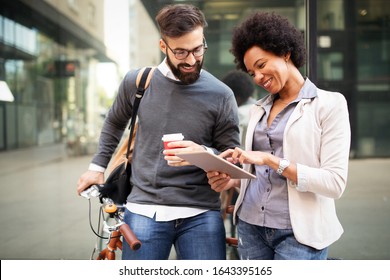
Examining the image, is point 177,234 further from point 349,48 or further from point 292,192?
point 349,48

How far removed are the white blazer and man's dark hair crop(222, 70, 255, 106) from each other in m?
1.51

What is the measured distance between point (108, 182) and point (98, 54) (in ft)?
7.99

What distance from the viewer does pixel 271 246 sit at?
1.77 m

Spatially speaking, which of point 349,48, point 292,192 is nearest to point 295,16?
point 349,48

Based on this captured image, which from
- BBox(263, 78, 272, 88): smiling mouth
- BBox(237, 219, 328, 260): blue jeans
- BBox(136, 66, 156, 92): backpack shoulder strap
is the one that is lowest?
BBox(237, 219, 328, 260): blue jeans

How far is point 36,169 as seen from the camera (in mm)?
4973

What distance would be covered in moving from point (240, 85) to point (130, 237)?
1.73 metres

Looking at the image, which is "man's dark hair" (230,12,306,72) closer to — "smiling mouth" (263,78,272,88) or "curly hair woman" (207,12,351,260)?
"curly hair woman" (207,12,351,260)

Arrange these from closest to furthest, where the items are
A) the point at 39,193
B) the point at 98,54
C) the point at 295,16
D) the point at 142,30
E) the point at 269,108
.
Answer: the point at 269,108 → the point at 295,16 → the point at 142,30 → the point at 98,54 → the point at 39,193

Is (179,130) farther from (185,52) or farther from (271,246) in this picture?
(271,246)

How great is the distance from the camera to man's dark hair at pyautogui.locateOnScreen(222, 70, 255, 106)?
3.20m

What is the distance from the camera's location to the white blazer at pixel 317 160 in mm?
1602

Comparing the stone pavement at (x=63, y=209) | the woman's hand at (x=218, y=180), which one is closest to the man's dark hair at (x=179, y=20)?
the woman's hand at (x=218, y=180)

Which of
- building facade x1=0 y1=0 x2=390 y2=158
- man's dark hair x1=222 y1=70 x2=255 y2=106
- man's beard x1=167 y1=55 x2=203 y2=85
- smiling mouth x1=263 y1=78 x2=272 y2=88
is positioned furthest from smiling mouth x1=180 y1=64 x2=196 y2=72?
building facade x1=0 y1=0 x2=390 y2=158
